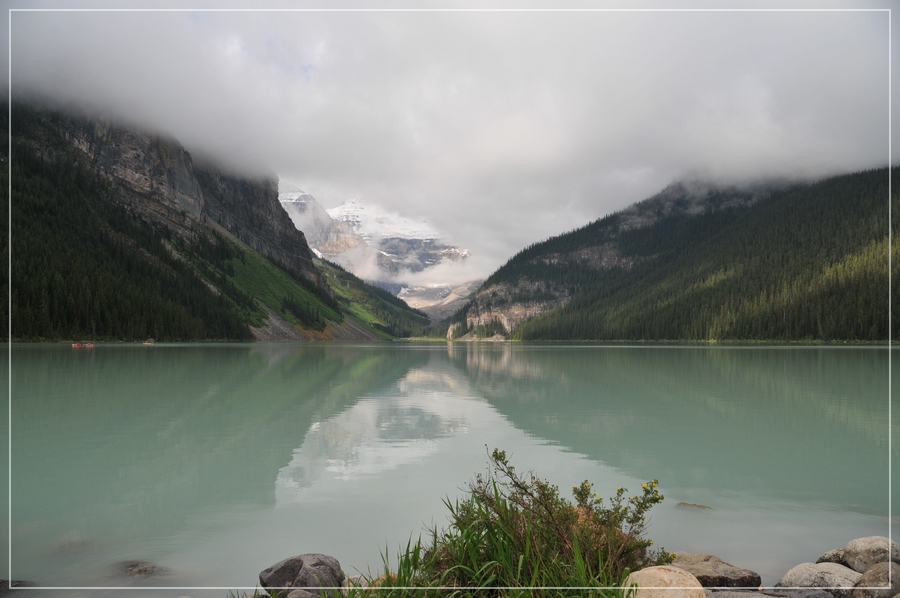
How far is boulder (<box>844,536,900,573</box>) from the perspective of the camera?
7230 mm

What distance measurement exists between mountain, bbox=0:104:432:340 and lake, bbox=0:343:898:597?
9166 centimetres

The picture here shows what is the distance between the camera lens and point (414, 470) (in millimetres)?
13688

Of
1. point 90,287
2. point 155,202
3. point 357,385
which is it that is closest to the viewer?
point 357,385

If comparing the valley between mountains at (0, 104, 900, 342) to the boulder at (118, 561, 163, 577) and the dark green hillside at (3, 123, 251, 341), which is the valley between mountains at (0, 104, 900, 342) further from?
the boulder at (118, 561, 163, 577)

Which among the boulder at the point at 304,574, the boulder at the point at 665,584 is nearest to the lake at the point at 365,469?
the boulder at the point at 304,574

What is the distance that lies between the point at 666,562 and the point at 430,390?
86.8 ft

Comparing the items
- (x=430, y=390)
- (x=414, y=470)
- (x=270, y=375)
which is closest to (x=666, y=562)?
(x=414, y=470)

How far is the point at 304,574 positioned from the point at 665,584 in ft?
14.1

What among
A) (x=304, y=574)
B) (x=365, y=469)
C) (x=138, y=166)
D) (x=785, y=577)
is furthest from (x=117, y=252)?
(x=785, y=577)

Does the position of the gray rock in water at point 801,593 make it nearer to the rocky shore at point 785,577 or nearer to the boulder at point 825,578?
the rocky shore at point 785,577

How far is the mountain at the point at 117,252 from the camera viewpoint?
105 meters

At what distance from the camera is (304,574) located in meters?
6.58

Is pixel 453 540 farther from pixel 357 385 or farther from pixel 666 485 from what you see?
pixel 357 385

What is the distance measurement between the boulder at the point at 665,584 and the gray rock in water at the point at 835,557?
169 inches
